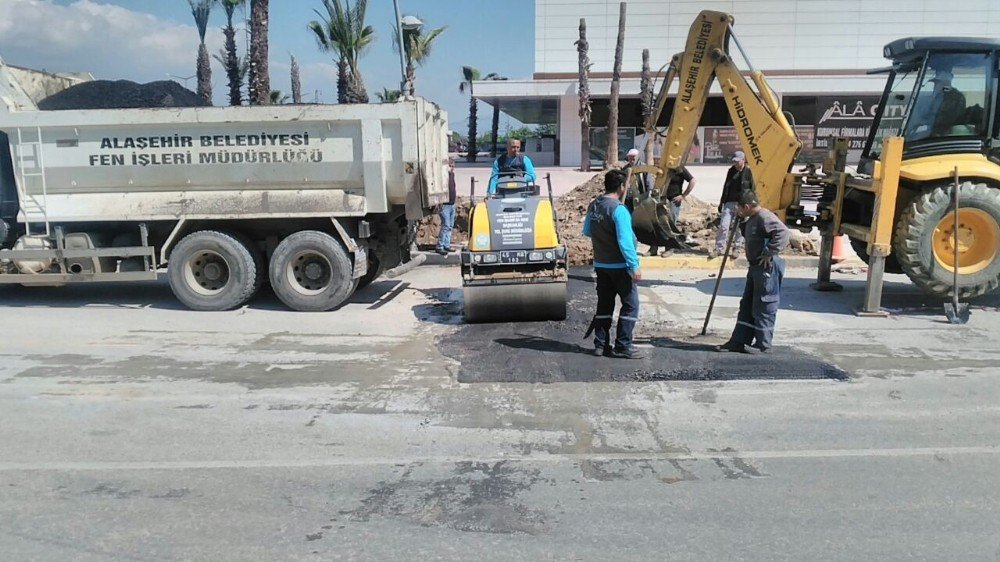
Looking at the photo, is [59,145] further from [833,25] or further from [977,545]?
[833,25]

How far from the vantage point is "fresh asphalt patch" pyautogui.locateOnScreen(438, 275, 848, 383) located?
21.3ft

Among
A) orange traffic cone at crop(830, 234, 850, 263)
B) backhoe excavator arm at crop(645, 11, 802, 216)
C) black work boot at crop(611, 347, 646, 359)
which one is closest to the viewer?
black work boot at crop(611, 347, 646, 359)

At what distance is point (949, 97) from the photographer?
349 inches

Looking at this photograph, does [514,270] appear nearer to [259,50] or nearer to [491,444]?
[491,444]

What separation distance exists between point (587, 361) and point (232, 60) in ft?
104

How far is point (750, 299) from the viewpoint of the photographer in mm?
7176

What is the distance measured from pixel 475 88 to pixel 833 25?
1785cm

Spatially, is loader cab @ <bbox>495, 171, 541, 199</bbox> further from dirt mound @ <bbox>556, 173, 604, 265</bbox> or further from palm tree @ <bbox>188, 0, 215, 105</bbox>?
palm tree @ <bbox>188, 0, 215, 105</bbox>

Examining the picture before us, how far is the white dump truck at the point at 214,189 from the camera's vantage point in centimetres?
911

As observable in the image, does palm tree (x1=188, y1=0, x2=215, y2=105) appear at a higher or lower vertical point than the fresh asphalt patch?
higher

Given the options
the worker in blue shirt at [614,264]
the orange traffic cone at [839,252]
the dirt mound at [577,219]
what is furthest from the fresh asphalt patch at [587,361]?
the orange traffic cone at [839,252]

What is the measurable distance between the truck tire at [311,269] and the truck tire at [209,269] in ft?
1.24

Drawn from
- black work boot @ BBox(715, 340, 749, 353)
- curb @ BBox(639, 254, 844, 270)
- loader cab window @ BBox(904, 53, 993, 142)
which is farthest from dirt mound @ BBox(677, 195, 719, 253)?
black work boot @ BBox(715, 340, 749, 353)

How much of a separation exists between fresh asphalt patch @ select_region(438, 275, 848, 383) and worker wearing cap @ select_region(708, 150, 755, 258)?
170 inches
